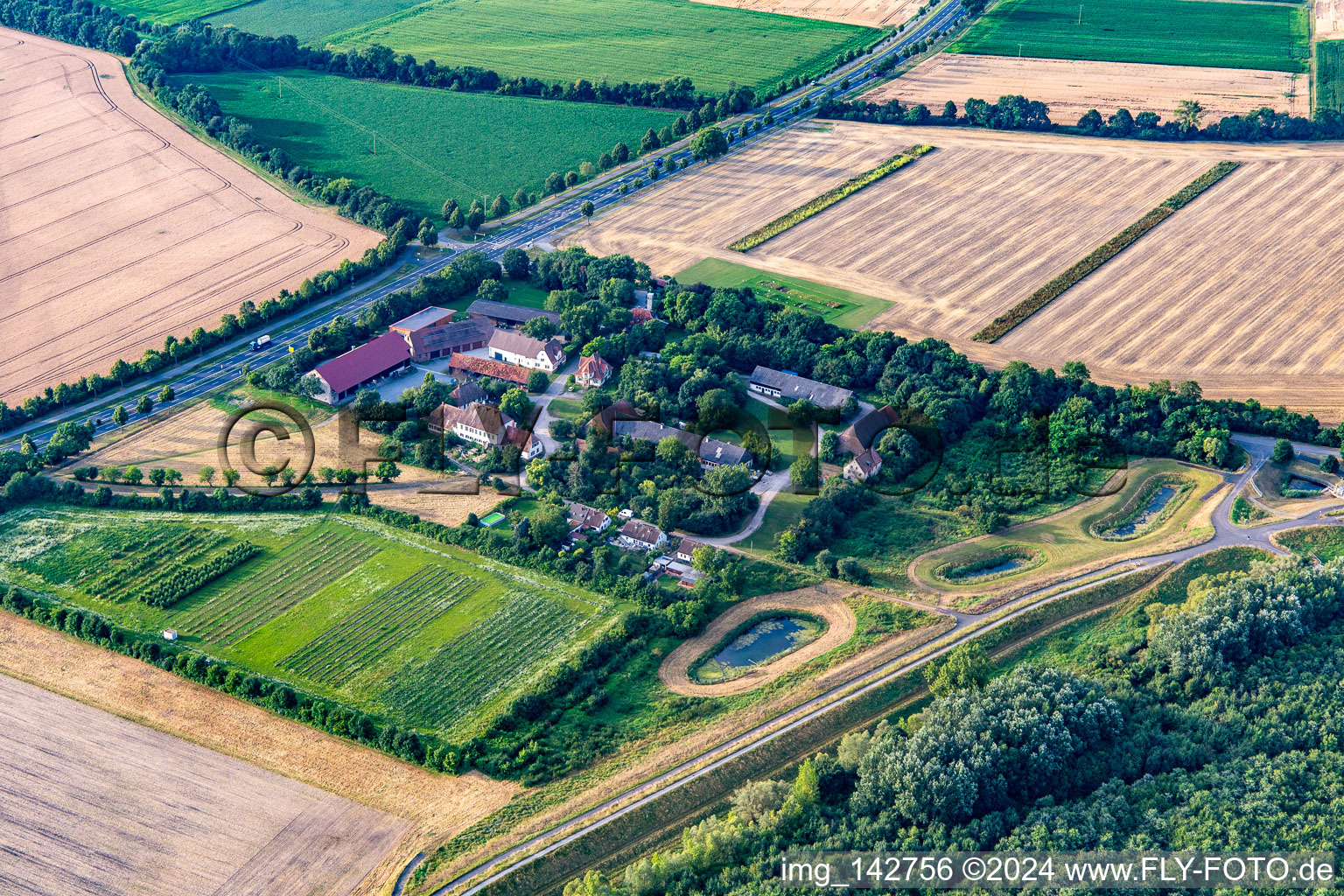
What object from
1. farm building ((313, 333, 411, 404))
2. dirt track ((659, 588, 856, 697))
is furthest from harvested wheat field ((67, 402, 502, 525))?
dirt track ((659, 588, 856, 697))

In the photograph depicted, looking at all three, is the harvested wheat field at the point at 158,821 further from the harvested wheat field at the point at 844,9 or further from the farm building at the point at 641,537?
the harvested wheat field at the point at 844,9

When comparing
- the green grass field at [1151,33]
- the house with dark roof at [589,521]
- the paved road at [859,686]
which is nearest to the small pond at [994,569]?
the paved road at [859,686]

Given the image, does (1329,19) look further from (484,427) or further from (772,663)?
(772,663)

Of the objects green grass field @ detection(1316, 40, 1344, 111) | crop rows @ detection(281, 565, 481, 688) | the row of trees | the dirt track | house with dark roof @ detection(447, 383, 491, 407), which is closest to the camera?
the dirt track

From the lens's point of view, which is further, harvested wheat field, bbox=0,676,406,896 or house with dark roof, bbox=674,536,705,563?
house with dark roof, bbox=674,536,705,563

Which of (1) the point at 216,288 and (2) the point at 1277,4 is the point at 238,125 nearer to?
(1) the point at 216,288

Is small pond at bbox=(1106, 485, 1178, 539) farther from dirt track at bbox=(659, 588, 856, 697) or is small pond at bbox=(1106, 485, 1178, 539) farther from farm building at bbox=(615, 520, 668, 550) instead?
farm building at bbox=(615, 520, 668, 550)
